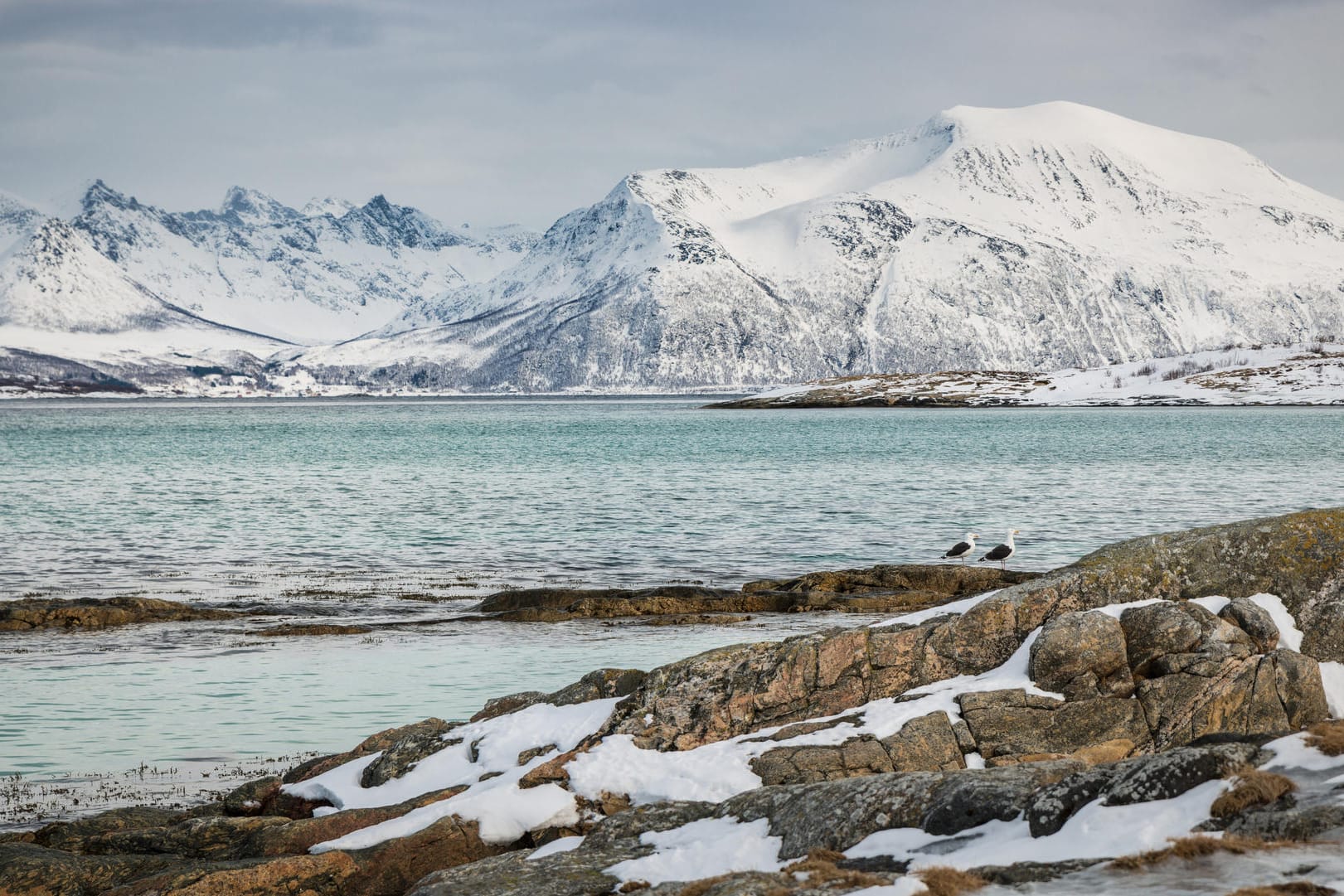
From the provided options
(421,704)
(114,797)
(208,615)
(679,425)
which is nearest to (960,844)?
(114,797)

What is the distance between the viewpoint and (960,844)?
35.0ft

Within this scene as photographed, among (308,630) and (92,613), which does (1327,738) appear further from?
(92,613)

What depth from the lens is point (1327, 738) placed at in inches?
423

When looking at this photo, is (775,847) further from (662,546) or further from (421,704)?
(662,546)

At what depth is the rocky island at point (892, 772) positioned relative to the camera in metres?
9.95

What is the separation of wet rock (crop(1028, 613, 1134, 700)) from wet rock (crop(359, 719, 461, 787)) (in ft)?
27.3

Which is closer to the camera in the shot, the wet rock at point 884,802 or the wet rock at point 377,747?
the wet rock at point 884,802

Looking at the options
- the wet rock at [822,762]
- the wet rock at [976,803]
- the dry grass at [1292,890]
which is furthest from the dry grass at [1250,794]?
the wet rock at [822,762]

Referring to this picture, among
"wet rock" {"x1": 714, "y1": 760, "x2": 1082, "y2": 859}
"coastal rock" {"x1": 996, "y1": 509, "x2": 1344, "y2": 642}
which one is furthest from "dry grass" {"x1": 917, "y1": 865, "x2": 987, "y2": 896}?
"coastal rock" {"x1": 996, "y1": 509, "x2": 1344, "y2": 642}

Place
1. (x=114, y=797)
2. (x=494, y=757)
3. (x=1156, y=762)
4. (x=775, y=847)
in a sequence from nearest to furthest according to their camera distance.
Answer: (x=1156, y=762) < (x=775, y=847) < (x=494, y=757) < (x=114, y=797)

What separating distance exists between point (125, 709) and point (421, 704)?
575 cm

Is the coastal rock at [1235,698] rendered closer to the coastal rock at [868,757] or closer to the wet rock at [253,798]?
the coastal rock at [868,757]

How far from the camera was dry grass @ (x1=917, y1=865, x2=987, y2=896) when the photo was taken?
30.1ft

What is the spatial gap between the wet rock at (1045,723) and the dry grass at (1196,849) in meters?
4.88
